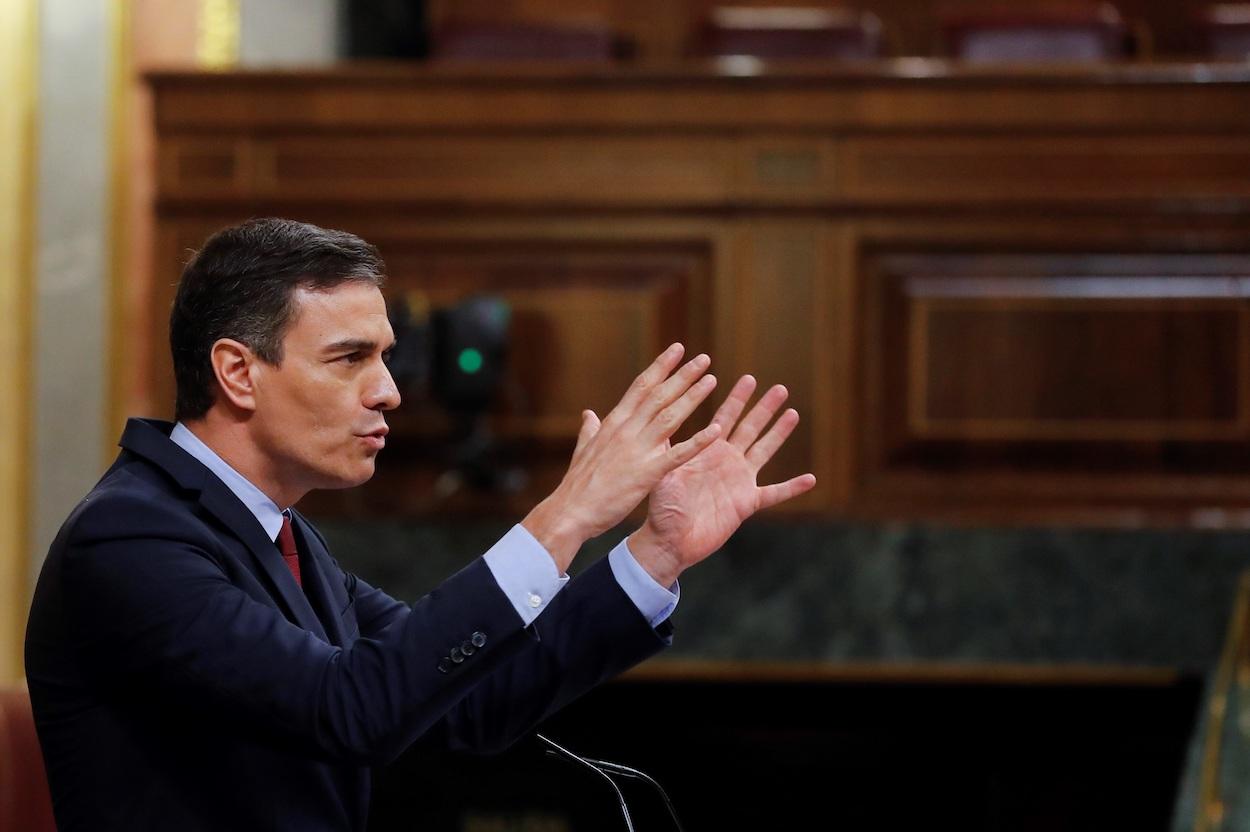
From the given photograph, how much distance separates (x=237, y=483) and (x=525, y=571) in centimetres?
21

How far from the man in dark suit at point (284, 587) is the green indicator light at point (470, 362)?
1491 mm

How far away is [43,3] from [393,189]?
27.8 inches

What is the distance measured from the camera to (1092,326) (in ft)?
8.93

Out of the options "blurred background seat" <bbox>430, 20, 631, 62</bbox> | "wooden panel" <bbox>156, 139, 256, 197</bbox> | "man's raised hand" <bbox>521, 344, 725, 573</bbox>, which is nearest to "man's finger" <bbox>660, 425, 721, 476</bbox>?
"man's raised hand" <bbox>521, 344, 725, 573</bbox>

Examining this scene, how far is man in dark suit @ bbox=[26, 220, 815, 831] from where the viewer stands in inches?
37.1

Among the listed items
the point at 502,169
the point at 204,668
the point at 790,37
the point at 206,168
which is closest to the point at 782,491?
the point at 204,668

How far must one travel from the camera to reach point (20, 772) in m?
1.56

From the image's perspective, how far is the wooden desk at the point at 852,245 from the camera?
271 cm

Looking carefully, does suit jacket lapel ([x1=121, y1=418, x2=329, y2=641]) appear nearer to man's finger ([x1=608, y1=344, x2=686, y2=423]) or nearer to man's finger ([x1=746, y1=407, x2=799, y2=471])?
man's finger ([x1=608, y1=344, x2=686, y2=423])

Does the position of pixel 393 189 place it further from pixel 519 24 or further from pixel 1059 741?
pixel 1059 741

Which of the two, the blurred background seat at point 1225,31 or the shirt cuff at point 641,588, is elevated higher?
the blurred background seat at point 1225,31

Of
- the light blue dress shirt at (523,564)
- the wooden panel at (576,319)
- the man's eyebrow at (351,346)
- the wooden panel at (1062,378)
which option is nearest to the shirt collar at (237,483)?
the light blue dress shirt at (523,564)

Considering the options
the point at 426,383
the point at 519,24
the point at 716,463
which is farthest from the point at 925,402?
the point at 716,463

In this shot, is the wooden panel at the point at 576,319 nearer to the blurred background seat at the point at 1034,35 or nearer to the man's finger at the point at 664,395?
the blurred background seat at the point at 1034,35
